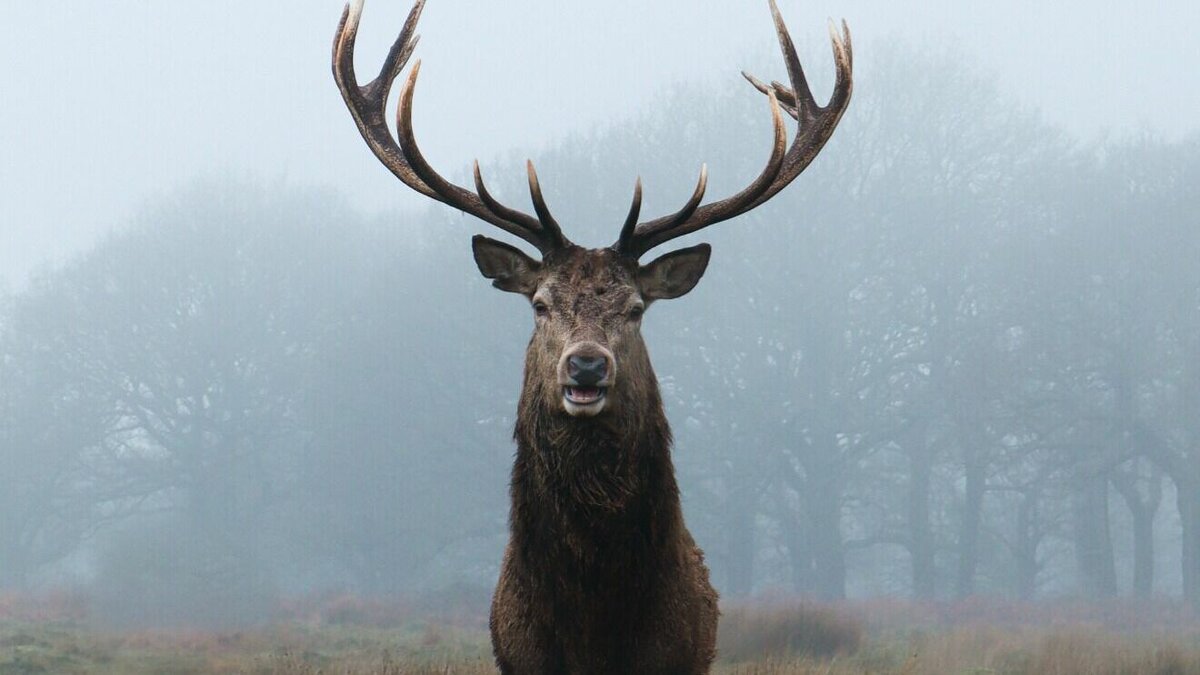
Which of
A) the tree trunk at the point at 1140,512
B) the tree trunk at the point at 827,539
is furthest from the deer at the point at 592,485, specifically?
the tree trunk at the point at 1140,512

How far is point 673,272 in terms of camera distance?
5.79m

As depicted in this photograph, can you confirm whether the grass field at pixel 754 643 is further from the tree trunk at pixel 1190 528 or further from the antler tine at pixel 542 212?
the antler tine at pixel 542 212

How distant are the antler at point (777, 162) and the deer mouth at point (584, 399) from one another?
89cm

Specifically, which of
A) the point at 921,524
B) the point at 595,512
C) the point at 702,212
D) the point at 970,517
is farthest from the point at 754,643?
the point at 970,517

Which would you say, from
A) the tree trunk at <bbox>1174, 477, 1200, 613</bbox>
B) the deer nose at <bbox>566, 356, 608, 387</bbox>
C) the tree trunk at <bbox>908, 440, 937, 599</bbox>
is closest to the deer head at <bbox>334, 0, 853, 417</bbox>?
the deer nose at <bbox>566, 356, 608, 387</bbox>

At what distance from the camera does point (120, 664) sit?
585 inches

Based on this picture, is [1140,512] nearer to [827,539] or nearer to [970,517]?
[970,517]

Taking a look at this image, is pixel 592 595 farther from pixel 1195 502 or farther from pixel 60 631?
pixel 1195 502

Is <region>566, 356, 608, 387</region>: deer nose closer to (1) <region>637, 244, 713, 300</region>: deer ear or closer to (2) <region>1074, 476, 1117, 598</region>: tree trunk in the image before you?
(1) <region>637, 244, 713, 300</region>: deer ear

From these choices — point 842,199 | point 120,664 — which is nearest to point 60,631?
point 120,664

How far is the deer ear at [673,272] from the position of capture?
5.66m

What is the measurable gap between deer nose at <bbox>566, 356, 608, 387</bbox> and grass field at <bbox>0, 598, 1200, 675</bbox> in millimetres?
4572

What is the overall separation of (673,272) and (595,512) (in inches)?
49.3

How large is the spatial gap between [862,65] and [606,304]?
25879mm
